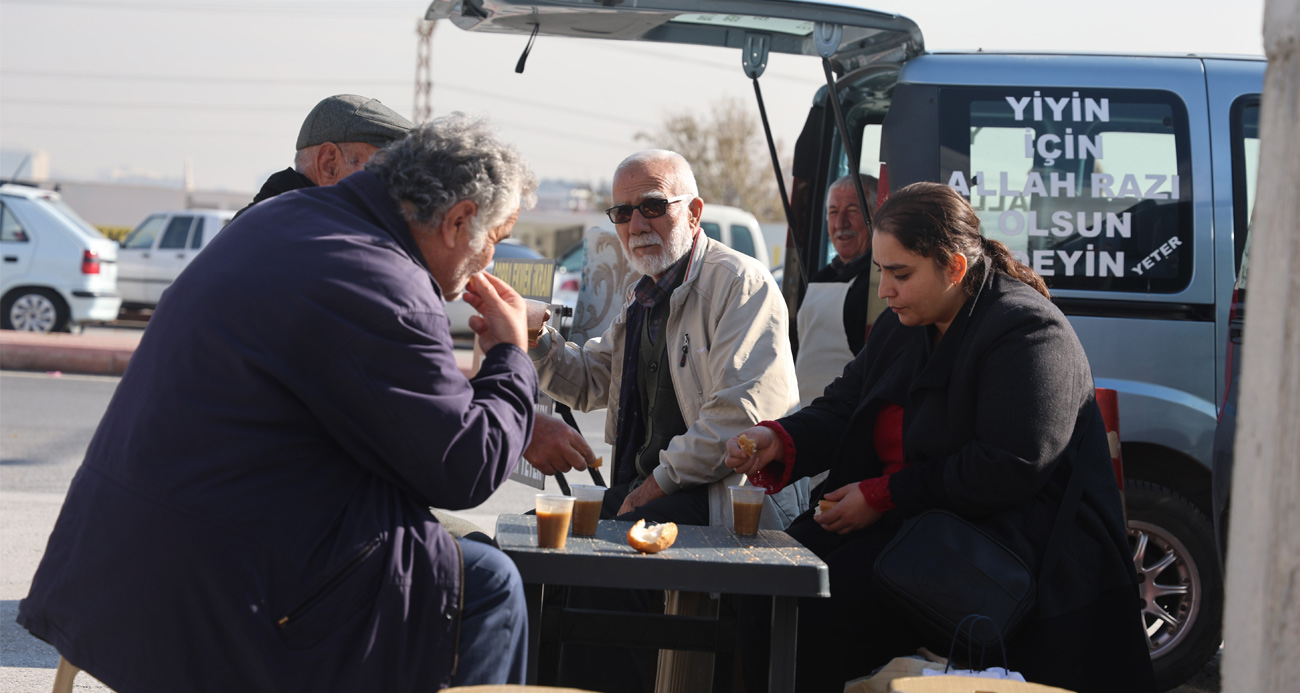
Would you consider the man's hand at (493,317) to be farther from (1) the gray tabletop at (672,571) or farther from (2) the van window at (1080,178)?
(2) the van window at (1080,178)

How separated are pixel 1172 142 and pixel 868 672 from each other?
7.95 ft

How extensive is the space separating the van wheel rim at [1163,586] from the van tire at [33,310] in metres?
12.8

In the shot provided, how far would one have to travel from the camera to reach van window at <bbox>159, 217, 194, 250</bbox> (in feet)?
54.3

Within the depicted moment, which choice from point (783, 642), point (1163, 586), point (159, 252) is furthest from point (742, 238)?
point (783, 642)

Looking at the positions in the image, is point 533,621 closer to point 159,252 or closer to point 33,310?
point 33,310

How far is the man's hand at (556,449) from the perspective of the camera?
2.95 metres

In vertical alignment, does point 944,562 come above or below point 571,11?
below

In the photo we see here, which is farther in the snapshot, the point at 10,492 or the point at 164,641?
the point at 10,492

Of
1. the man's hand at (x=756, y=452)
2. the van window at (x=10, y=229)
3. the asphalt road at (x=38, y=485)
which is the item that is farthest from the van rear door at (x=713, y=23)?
the van window at (x=10, y=229)

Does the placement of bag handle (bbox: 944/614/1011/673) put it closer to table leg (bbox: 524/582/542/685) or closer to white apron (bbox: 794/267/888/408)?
table leg (bbox: 524/582/542/685)

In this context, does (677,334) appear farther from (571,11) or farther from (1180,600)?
(1180,600)

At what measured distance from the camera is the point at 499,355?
2.33 m

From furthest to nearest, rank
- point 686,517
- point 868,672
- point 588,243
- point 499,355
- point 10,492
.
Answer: point 10,492
point 588,243
point 686,517
point 868,672
point 499,355

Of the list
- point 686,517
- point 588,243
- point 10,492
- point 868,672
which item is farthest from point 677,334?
point 10,492
